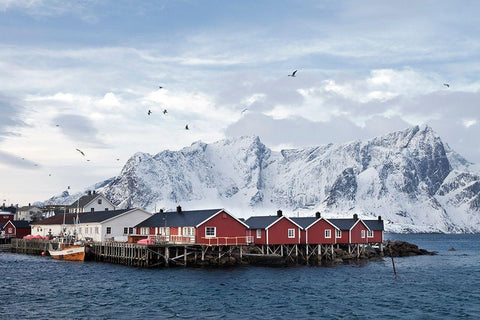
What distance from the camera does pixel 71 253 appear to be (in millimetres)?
94562

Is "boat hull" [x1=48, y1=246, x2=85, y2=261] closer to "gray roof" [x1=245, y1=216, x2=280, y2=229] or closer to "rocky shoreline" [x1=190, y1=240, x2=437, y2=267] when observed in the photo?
"rocky shoreline" [x1=190, y1=240, x2=437, y2=267]

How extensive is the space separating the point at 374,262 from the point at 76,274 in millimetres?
49633

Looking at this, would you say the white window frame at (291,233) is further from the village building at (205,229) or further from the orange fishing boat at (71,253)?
the orange fishing boat at (71,253)

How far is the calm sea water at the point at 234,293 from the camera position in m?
48.3

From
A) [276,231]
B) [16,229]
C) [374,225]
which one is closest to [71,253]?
[276,231]

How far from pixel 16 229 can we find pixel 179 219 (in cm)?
7284

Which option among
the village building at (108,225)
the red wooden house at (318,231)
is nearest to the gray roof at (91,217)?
the village building at (108,225)

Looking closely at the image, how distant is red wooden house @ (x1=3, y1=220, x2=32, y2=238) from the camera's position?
143375 millimetres

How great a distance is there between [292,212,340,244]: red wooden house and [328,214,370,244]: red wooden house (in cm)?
136

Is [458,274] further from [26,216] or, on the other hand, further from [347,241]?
[26,216]

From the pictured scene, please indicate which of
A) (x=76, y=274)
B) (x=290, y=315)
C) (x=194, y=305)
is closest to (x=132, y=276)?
(x=76, y=274)

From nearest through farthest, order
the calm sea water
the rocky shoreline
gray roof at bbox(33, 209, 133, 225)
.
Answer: the calm sea water
the rocky shoreline
gray roof at bbox(33, 209, 133, 225)

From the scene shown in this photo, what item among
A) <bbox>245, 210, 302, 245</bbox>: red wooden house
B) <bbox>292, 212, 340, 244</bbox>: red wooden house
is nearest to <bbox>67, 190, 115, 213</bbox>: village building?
<bbox>245, 210, 302, 245</bbox>: red wooden house

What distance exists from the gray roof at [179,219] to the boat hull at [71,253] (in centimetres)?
1104
